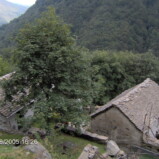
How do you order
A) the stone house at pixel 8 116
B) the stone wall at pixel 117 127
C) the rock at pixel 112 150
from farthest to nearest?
the stone house at pixel 8 116 → the stone wall at pixel 117 127 → the rock at pixel 112 150

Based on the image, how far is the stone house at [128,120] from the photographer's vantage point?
20.0 meters

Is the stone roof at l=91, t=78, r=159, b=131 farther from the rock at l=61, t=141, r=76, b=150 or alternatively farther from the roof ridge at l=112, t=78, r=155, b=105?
the rock at l=61, t=141, r=76, b=150

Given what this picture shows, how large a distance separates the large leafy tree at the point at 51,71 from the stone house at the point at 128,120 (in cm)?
341

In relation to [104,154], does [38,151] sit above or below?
above

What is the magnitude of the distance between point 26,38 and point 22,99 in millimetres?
4094

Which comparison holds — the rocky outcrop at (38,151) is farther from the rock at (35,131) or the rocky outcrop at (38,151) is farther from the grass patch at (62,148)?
the rock at (35,131)

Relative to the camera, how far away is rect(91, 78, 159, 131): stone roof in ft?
66.7

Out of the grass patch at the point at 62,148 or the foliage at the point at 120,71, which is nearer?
the grass patch at the point at 62,148

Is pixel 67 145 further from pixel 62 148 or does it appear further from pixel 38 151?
pixel 38 151

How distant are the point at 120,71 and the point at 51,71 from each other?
65.6 ft

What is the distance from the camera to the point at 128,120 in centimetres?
2003

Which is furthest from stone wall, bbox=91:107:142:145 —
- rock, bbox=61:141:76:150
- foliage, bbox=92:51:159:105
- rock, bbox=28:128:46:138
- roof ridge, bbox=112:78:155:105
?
foliage, bbox=92:51:159:105

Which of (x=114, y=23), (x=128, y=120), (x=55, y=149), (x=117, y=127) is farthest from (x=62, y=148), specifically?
(x=114, y=23)

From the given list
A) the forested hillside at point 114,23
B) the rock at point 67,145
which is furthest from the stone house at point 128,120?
the forested hillside at point 114,23
